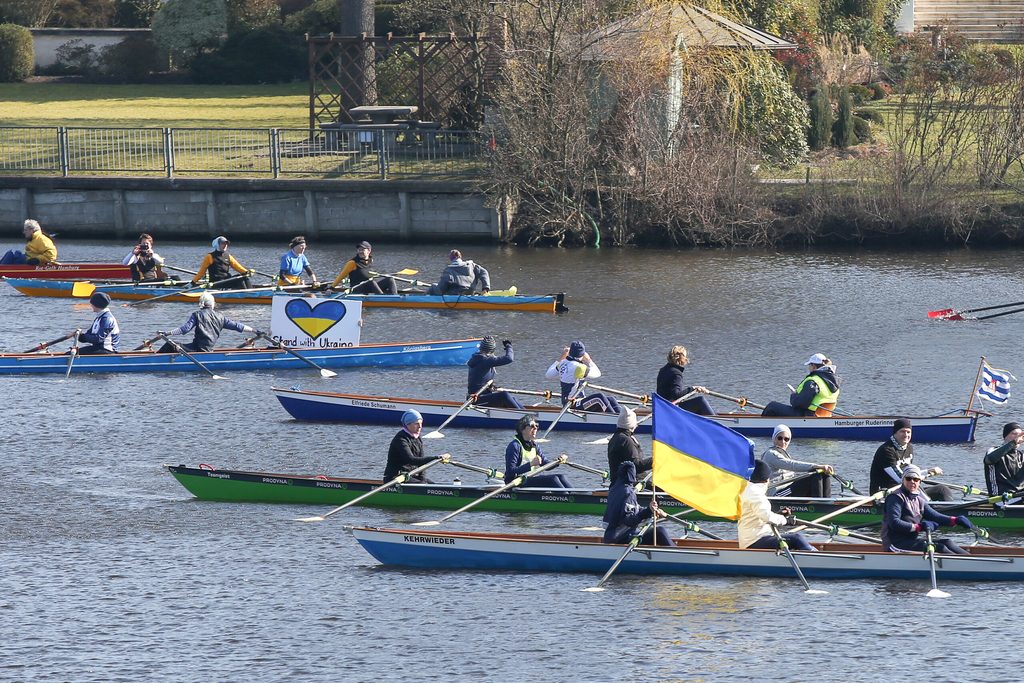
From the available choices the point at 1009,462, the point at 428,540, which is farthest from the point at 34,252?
the point at 1009,462

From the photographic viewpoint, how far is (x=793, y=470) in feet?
69.6

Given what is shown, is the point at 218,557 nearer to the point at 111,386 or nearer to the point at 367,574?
the point at 367,574

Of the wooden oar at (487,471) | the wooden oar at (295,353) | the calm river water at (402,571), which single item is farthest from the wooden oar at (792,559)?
the wooden oar at (295,353)

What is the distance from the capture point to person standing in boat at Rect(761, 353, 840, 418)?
25.5m

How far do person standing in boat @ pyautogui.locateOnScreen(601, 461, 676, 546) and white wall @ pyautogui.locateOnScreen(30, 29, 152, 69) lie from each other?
60613 millimetres

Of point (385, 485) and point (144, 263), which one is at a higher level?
point (144, 263)

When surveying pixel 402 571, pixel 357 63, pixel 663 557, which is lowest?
pixel 402 571

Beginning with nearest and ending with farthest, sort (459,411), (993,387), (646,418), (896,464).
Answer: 1. (896,464)
2. (993,387)
3. (646,418)
4. (459,411)

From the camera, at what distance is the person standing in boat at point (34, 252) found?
1678 inches

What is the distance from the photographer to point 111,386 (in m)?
31.1

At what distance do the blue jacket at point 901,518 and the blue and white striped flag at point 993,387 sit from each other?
661cm

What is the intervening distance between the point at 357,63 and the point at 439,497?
37745 millimetres

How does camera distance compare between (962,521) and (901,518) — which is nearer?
(901,518)

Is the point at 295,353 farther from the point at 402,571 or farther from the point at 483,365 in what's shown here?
the point at 402,571
